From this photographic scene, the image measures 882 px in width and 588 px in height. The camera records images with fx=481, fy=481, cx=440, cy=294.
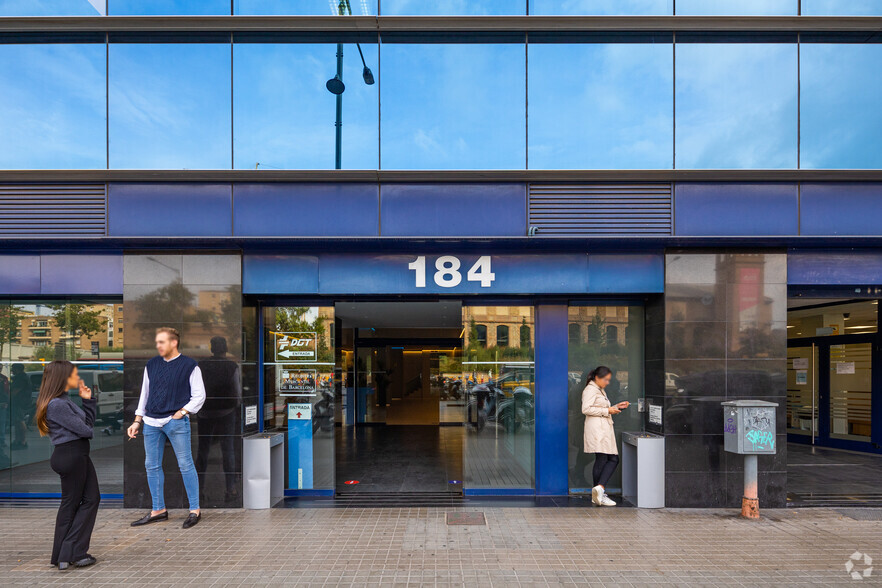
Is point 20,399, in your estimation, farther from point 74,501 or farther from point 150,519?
point 74,501

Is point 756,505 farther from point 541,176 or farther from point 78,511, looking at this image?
point 78,511

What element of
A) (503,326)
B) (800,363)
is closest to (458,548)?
(503,326)

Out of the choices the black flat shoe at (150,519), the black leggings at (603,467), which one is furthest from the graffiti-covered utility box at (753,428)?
the black flat shoe at (150,519)

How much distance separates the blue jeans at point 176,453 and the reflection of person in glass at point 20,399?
2.83 meters

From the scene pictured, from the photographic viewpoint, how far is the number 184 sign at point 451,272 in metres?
6.58

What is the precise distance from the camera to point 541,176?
254 inches

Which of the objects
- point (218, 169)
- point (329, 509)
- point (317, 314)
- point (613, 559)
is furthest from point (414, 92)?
point (613, 559)

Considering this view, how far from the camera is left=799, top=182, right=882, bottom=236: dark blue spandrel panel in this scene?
636 centimetres

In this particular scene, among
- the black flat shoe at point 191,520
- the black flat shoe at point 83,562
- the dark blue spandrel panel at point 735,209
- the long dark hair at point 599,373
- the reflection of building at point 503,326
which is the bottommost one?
the black flat shoe at point 191,520

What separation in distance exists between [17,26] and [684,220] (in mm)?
9429

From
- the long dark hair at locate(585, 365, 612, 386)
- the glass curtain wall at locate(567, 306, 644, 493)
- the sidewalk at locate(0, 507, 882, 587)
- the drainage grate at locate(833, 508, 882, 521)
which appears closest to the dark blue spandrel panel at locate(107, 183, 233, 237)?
the sidewalk at locate(0, 507, 882, 587)

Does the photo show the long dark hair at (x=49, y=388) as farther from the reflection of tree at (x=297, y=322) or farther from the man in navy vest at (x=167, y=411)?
the reflection of tree at (x=297, y=322)

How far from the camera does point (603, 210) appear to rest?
641 cm

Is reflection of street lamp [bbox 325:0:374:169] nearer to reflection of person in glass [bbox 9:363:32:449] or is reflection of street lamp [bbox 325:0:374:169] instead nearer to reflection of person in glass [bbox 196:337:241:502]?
reflection of person in glass [bbox 196:337:241:502]
